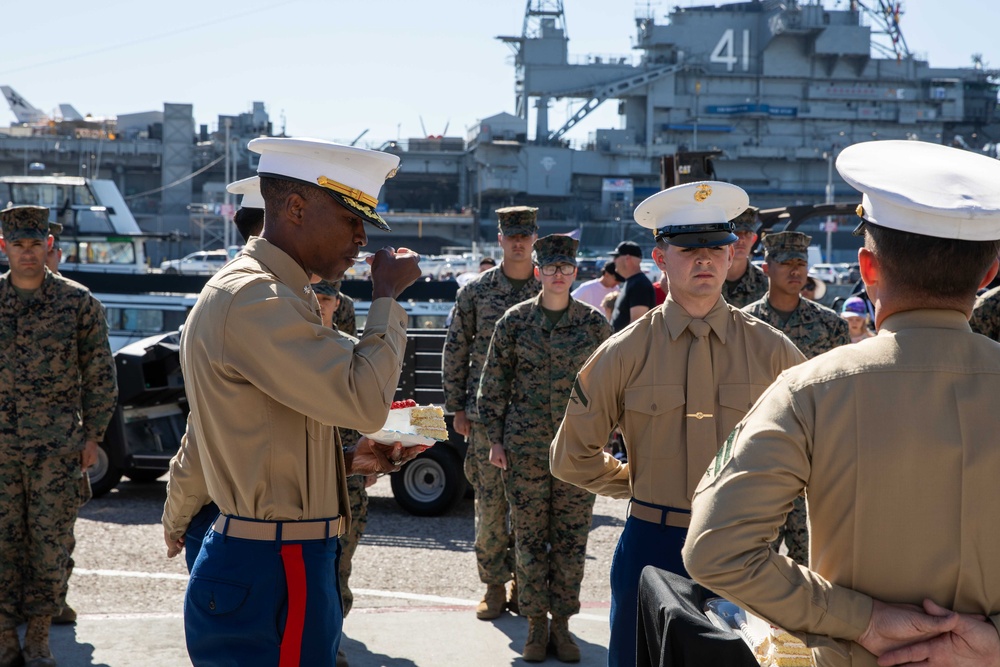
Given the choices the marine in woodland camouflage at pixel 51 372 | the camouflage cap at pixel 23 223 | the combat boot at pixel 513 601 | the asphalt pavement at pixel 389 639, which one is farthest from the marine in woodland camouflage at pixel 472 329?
the camouflage cap at pixel 23 223

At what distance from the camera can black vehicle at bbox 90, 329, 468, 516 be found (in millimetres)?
8656

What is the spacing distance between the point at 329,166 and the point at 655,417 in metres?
1.53

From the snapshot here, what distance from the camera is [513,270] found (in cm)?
661

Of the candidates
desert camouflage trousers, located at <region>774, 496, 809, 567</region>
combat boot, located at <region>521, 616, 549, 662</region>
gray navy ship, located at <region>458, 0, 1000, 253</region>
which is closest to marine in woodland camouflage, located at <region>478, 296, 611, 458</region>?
combat boot, located at <region>521, 616, 549, 662</region>

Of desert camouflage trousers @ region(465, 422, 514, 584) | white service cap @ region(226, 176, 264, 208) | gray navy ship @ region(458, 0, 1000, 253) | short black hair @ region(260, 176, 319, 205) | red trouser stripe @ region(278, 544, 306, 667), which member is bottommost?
desert camouflage trousers @ region(465, 422, 514, 584)

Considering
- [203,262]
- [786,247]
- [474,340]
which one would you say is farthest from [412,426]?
[203,262]

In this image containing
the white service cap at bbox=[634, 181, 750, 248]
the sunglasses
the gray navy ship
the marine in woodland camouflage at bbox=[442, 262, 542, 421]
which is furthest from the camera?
the gray navy ship

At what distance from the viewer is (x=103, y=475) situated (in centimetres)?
906

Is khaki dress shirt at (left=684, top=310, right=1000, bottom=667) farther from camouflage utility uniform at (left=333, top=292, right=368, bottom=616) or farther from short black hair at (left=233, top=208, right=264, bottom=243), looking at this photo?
camouflage utility uniform at (left=333, top=292, right=368, bottom=616)

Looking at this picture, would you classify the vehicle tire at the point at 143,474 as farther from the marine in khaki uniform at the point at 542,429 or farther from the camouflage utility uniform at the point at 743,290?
the camouflage utility uniform at the point at 743,290

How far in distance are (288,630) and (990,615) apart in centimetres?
163

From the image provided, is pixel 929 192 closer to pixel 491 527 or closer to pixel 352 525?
pixel 352 525

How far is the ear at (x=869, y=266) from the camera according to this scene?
6.31 feet

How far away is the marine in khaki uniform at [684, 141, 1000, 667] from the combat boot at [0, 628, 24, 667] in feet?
14.1
